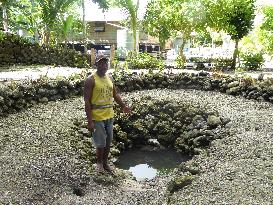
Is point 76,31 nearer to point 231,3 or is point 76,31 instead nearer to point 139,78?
point 231,3

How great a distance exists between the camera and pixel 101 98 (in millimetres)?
5969

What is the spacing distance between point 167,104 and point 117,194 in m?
5.18

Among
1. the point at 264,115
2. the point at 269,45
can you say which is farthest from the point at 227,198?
the point at 269,45

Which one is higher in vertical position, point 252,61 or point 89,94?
point 89,94

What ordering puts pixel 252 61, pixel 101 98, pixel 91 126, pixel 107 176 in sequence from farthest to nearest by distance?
pixel 252 61 < pixel 107 176 < pixel 101 98 < pixel 91 126

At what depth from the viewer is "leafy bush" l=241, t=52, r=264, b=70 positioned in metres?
21.0

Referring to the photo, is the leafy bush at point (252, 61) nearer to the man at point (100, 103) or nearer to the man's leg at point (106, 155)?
the man's leg at point (106, 155)

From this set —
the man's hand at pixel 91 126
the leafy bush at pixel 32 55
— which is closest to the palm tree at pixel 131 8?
the leafy bush at pixel 32 55

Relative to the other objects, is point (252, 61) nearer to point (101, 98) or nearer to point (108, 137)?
point (108, 137)

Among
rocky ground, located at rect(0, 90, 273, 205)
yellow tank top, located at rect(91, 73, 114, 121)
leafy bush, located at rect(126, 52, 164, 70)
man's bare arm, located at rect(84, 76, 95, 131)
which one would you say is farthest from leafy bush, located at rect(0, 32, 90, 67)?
man's bare arm, located at rect(84, 76, 95, 131)

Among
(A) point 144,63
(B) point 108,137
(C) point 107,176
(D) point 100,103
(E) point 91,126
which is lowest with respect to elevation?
(C) point 107,176

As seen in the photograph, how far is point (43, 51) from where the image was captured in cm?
2094

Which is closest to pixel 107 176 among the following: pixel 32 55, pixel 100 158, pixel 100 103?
pixel 100 158

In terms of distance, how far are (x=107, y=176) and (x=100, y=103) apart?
1183 millimetres
